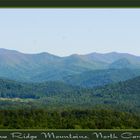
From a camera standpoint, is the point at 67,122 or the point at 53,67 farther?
the point at 53,67

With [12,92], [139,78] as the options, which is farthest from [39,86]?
[139,78]

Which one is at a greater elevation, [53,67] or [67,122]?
[67,122]

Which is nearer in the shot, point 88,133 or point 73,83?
point 88,133

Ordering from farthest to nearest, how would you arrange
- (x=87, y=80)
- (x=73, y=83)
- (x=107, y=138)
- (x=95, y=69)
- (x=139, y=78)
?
(x=95, y=69), (x=87, y=80), (x=73, y=83), (x=139, y=78), (x=107, y=138)

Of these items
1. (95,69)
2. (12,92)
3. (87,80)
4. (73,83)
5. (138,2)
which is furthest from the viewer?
(95,69)

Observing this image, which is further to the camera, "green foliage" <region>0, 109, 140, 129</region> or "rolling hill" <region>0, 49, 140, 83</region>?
"rolling hill" <region>0, 49, 140, 83</region>

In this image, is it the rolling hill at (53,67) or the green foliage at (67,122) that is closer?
the green foliage at (67,122)

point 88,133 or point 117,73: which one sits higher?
point 88,133

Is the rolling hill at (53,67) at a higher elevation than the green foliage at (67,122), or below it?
below

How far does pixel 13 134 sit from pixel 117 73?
4071cm

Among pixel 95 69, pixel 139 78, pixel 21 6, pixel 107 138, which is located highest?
pixel 21 6

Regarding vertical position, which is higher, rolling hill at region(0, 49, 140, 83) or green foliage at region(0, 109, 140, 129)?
green foliage at region(0, 109, 140, 129)

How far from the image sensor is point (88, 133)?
423 cm

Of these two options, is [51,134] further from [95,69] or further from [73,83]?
[95,69]
